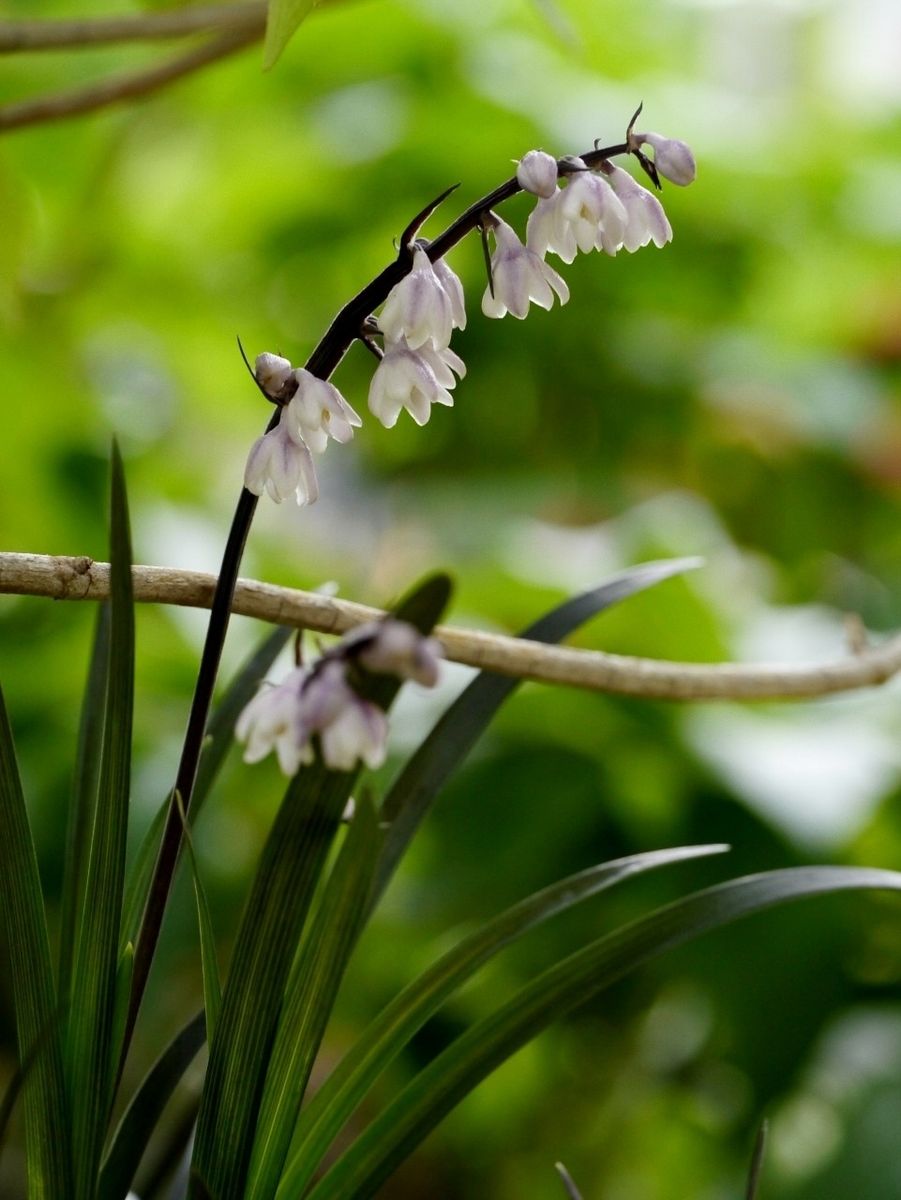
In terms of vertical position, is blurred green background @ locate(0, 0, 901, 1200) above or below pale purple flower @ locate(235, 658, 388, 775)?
above

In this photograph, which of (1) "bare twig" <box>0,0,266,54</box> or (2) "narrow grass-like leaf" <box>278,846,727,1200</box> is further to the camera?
(1) "bare twig" <box>0,0,266,54</box>

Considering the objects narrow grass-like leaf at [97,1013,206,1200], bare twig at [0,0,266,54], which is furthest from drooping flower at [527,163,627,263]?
bare twig at [0,0,266,54]

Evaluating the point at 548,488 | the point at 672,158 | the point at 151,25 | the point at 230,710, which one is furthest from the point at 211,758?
the point at 548,488

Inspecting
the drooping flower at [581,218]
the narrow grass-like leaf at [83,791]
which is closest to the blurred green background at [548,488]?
the narrow grass-like leaf at [83,791]

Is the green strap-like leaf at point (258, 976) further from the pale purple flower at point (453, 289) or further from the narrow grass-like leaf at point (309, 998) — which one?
the pale purple flower at point (453, 289)

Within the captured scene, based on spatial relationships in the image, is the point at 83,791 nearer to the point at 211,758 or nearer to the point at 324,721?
the point at 211,758

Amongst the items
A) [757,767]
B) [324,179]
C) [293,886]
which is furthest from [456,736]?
[324,179]

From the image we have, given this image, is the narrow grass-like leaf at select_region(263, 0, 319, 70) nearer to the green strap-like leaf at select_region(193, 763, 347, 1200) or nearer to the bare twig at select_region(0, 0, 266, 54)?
the green strap-like leaf at select_region(193, 763, 347, 1200)
